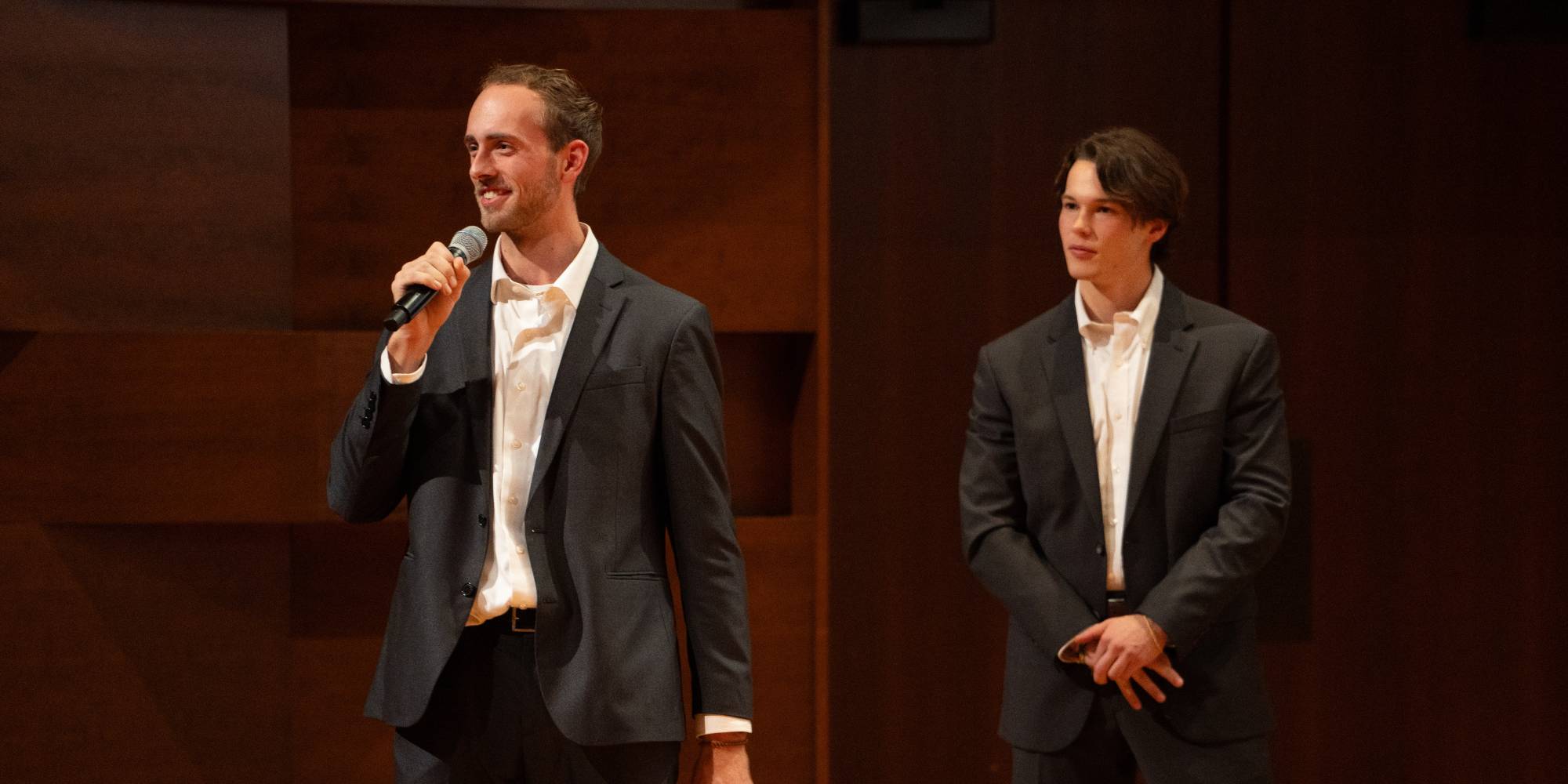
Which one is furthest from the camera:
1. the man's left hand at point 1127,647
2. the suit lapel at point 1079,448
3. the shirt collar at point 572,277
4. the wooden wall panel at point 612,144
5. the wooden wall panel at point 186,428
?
the wooden wall panel at point 612,144

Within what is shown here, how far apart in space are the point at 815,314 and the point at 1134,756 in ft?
4.28

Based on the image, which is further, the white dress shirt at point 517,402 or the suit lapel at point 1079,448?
the suit lapel at point 1079,448

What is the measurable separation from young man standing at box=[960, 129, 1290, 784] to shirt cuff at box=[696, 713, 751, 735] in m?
0.64

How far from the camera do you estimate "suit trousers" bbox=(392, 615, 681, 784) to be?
1775 mm

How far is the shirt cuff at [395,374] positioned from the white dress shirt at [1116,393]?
3.68ft

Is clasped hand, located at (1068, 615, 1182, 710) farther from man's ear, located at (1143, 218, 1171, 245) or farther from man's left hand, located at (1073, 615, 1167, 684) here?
man's ear, located at (1143, 218, 1171, 245)

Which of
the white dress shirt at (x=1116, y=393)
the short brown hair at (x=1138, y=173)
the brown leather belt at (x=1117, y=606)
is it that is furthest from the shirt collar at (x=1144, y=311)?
the brown leather belt at (x=1117, y=606)

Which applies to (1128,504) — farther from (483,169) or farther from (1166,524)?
(483,169)

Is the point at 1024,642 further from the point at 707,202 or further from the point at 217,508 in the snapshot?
the point at 217,508

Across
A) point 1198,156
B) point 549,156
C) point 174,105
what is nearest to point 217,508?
point 174,105

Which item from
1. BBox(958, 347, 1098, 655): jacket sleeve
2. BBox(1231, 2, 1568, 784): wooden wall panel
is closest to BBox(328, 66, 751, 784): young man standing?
BBox(958, 347, 1098, 655): jacket sleeve

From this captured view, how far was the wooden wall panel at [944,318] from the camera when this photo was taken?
3.30m

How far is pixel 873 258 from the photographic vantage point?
10.8 feet

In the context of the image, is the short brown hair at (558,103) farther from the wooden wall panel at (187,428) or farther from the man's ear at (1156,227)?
the wooden wall panel at (187,428)
